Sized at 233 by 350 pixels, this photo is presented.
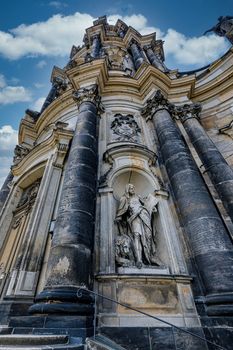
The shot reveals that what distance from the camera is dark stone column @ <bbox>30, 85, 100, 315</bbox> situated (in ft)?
10.7

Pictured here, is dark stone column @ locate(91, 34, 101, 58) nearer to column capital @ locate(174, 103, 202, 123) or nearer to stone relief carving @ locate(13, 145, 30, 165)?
stone relief carving @ locate(13, 145, 30, 165)

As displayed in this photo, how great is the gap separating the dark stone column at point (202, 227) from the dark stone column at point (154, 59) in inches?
340

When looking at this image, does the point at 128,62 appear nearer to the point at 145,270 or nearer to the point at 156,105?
the point at 156,105

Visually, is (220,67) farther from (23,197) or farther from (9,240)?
(9,240)

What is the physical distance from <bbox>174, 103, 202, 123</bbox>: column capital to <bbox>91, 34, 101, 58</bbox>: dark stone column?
27.8ft

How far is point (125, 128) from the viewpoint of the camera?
838cm

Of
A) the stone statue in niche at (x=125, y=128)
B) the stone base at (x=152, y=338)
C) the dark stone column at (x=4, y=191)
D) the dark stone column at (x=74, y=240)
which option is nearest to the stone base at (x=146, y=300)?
the stone base at (x=152, y=338)

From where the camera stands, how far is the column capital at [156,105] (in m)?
8.54

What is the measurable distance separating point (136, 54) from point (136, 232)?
1555 centimetres

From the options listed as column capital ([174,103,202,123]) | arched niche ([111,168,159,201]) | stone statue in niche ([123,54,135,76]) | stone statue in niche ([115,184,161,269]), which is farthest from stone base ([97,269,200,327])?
→ stone statue in niche ([123,54,135,76])

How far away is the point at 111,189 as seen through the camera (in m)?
5.79

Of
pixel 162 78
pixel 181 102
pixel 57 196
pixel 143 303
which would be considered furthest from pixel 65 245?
pixel 162 78

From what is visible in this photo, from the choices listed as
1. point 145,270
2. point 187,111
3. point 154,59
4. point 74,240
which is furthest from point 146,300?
point 154,59

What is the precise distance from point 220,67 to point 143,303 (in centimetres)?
1242
